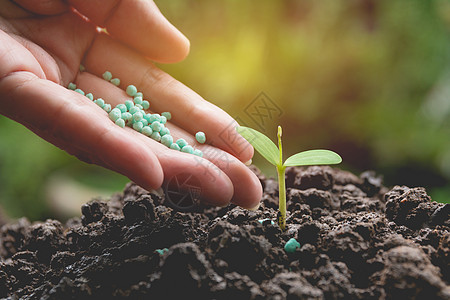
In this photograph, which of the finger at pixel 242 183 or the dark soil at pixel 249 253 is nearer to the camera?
the dark soil at pixel 249 253

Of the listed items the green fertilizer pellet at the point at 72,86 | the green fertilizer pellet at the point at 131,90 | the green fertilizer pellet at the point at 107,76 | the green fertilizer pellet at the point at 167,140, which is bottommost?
the green fertilizer pellet at the point at 167,140

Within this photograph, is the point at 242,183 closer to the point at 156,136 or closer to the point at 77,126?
the point at 156,136

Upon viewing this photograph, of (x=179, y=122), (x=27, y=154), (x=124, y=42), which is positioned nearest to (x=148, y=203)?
(x=179, y=122)

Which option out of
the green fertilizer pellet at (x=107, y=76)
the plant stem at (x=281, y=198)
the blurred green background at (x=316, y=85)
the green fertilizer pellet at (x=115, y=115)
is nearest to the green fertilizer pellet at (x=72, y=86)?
the green fertilizer pellet at (x=107, y=76)

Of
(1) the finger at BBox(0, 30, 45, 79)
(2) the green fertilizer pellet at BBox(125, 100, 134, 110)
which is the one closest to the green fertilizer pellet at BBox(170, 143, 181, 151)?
(2) the green fertilizer pellet at BBox(125, 100, 134, 110)

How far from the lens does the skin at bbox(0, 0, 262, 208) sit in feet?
2.88

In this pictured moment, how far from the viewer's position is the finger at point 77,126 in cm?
86

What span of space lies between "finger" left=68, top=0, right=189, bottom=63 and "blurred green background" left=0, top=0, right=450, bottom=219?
1.25m

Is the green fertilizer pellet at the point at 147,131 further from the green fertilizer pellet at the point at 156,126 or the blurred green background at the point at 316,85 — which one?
the blurred green background at the point at 316,85

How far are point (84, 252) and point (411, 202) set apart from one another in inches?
33.1

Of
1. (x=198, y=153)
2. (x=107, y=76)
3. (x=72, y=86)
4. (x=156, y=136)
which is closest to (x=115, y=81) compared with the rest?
(x=107, y=76)

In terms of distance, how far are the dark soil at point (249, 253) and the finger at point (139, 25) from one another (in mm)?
497

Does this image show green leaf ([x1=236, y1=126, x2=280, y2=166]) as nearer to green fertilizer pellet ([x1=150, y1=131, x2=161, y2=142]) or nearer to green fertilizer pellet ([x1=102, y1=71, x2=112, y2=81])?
green fertilizer pellet ([x1=150, y1=131, x2=161, y2=142])

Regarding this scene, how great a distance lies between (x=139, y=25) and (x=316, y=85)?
183 centimetres
